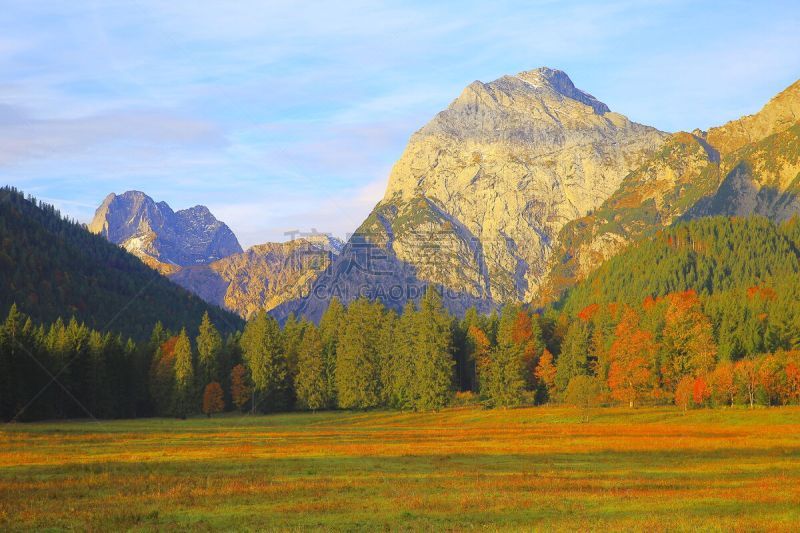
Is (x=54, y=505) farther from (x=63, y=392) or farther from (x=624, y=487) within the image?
(x=63, y=392)

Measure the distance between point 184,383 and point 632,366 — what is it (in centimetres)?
7549

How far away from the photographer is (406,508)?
3466 centimetres

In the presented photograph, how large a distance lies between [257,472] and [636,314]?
116 m

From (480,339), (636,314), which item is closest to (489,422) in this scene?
(480,339)

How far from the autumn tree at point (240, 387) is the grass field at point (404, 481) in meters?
60.3

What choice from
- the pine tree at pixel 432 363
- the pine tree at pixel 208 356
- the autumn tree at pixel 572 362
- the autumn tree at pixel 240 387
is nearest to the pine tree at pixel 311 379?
the autumn tree at pixel 240 387

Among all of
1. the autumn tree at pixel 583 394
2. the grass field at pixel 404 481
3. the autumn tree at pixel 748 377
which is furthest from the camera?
the autumn tree at pixel 748 377

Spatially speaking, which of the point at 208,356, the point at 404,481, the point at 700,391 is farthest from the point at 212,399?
the point at 404,481

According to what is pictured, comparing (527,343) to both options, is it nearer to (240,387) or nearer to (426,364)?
(426,364)

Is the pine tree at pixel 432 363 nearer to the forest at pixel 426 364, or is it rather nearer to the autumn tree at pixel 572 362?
the forest at pixel 426 364

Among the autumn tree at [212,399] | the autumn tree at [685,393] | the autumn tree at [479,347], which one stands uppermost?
A: the autumn tree at [479,347]

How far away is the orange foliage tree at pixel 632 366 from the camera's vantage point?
130750 mm

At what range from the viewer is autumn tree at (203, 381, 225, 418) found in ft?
448

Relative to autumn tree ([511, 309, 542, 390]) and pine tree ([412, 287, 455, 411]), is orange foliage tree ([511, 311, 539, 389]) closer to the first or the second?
autumn tree ([511, 309, 542, 390])
